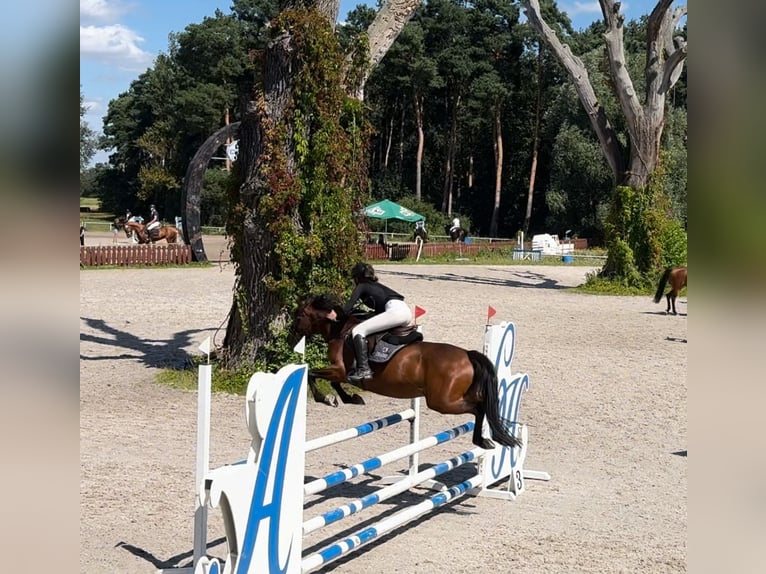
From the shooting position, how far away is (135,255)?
86.4 feet

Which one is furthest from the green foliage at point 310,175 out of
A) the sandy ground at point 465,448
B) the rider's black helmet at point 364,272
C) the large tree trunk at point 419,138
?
the large tree trunk at point 419,138

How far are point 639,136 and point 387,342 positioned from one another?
669 inches

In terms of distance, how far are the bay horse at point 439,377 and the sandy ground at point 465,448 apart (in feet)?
A: 2.41

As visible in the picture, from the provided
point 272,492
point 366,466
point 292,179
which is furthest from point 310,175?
point 272,492

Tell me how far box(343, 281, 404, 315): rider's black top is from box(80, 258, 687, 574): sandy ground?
4.66ft

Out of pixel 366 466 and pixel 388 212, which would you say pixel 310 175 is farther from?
pixel 388 212

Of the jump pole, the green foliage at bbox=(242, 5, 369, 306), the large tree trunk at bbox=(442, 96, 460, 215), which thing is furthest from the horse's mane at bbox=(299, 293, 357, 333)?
the large tree trunk at bbox=(442, 96, 460, 215)

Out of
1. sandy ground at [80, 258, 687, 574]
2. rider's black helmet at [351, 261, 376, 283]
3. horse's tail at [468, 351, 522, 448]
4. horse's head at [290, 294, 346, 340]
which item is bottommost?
sandy ground at [80, 258, 687, 574]

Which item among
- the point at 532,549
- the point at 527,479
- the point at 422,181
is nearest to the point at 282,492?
the point at 532,549

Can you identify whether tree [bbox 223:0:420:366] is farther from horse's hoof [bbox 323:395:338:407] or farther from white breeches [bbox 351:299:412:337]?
white breeches [bbox 351:299:412:337]

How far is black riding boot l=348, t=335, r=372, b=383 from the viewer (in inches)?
234

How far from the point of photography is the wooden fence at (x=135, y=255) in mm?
25562

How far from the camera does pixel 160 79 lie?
182ft
